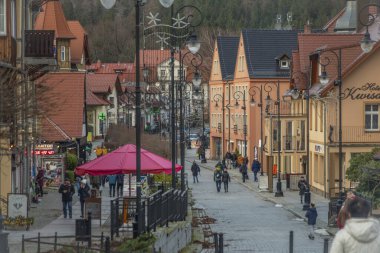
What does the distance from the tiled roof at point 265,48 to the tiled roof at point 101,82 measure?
12150mm

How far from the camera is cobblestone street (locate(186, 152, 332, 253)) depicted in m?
28.8

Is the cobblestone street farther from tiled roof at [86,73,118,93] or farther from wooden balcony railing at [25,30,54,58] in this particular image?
tiled roof at [86,73,118,93]

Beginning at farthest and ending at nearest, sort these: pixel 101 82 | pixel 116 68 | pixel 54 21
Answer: pixel 116 68, pixel 101 82, pixel 54 21

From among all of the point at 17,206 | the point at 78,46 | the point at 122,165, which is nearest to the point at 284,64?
the point at 78,46

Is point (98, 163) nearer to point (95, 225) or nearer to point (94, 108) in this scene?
point (95, 225)

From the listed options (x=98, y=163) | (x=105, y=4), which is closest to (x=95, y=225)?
(x=98, y=163)

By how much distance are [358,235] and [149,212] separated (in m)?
12.2

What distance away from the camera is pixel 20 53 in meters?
33.3

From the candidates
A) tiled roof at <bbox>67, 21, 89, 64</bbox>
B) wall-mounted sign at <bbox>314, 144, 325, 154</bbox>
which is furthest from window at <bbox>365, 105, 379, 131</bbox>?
tiled roof at <bbox>67, 21, 89, 64</bbox>

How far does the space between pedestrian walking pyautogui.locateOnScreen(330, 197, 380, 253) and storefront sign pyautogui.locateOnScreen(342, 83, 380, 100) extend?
1733 inches

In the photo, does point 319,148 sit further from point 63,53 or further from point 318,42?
point 63,53

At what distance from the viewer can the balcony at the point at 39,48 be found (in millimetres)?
33594

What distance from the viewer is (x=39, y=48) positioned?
112 ft

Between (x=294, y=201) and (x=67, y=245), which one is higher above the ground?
(x=67, y=245)
